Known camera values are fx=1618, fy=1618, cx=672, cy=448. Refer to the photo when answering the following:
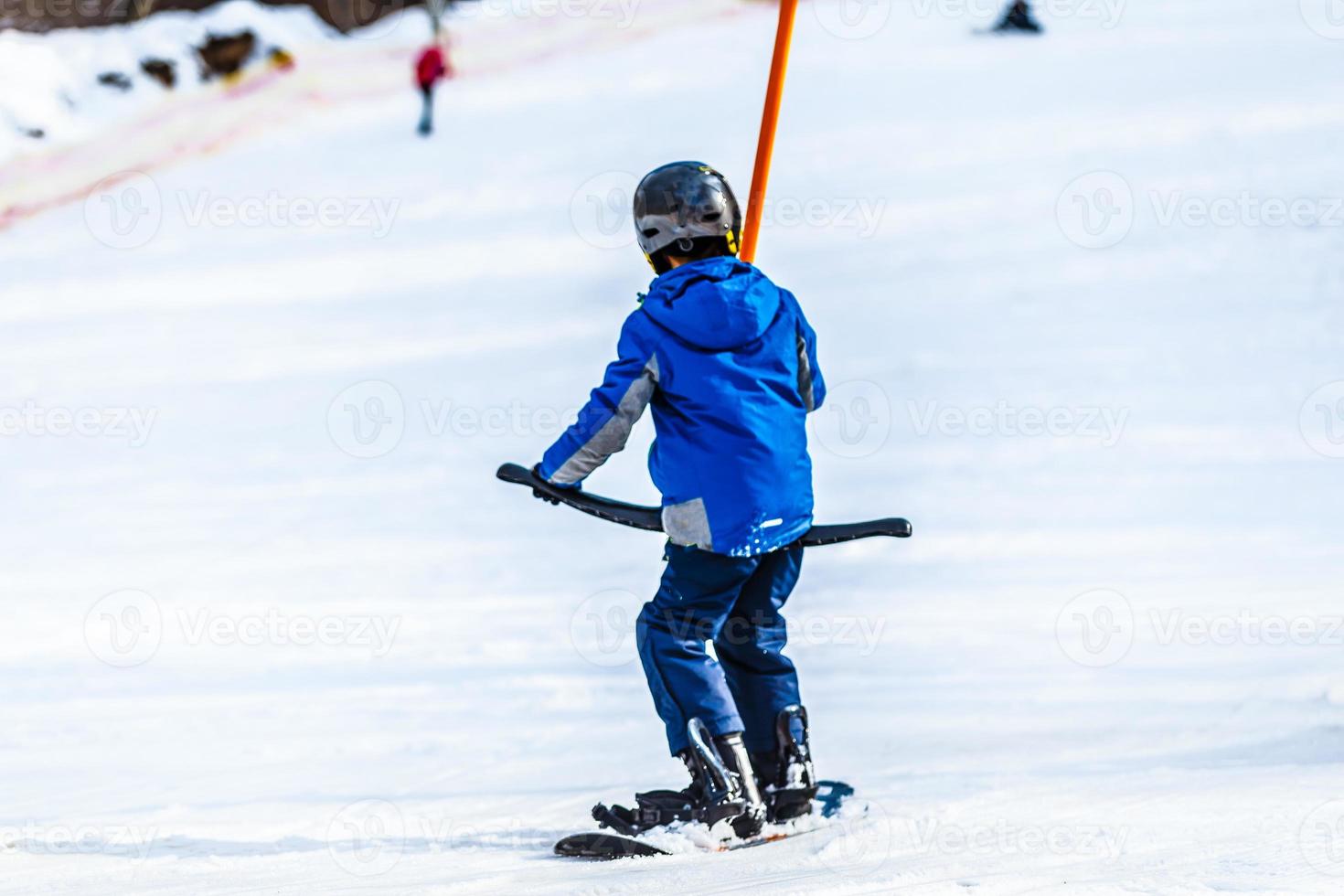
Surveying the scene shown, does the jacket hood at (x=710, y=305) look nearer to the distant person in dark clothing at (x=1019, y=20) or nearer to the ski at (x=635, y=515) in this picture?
the ski at (x=635, y=515)

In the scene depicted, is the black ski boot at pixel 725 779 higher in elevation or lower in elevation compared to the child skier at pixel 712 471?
lower

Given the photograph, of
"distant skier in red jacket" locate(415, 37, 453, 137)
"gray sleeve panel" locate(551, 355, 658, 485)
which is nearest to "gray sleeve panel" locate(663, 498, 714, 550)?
"gray sleeve panel" locate(551, 355, 658, 485)

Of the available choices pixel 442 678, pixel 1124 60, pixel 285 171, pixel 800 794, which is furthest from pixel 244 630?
pixel 1124 60

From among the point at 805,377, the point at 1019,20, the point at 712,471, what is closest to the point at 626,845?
the point at 712,471

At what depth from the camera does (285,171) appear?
51.8 feet

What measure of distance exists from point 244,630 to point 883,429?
3704 millimetres

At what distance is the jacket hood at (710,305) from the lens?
3.38m

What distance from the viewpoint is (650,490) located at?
8.05 meters

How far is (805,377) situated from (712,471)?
41 cm

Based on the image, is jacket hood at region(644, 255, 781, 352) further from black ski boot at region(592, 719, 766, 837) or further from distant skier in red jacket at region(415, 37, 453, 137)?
distant skier in red jacket at region(415, 37, 453, 137)

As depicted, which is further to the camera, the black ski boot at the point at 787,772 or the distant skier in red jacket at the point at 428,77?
the distant skier in red jacket at the point at 428,77

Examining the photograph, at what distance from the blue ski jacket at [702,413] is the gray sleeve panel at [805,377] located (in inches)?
6.8

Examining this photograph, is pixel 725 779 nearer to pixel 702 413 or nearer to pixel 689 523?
pixel 689 523

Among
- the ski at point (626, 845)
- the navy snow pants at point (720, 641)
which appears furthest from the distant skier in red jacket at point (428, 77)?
the ski at point (626, 845)
